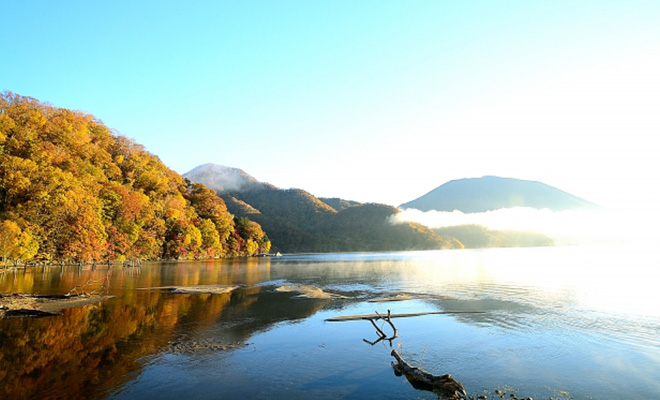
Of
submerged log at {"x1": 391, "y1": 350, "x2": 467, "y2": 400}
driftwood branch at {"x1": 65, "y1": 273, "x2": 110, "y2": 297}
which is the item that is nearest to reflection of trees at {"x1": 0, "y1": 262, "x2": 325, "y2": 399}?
driftwood branch at {"x1": 65, "y1": 273, "x2": 110, "y2": 297}

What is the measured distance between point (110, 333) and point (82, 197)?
4874 centimetres

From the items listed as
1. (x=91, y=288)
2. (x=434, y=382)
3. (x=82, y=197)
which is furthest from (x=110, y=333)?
(x=82, y=197)

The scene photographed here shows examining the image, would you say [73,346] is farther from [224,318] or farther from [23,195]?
[23,195]

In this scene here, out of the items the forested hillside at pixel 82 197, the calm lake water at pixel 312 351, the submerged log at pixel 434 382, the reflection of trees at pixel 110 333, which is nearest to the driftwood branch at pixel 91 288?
the reflection of trees at pixel 110 333

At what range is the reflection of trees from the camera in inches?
506

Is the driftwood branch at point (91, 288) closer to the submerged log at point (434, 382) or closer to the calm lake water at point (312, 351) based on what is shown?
the calm lake water at point (312, 351)

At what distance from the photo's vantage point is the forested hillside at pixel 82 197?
50812mm

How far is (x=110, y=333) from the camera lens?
19406 millimetres

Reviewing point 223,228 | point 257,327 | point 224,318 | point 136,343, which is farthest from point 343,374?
point 223,228

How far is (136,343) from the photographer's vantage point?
1773cm

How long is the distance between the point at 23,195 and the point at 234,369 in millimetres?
54506

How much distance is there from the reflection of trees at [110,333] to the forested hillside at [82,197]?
855 inches

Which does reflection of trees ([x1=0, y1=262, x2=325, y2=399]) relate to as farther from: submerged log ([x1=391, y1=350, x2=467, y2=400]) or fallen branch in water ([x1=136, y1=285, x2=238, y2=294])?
submerged log ([x1=391, y1=350, x2=467, y2=400])

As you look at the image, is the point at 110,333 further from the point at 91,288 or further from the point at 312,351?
the point at 91,288
